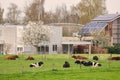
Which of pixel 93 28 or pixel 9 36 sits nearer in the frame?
pixel 9 36

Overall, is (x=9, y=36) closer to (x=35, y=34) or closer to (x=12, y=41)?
(x=12, y=41)

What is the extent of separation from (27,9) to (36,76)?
65486 mm

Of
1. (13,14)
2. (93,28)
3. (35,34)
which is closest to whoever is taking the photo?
(35,34)

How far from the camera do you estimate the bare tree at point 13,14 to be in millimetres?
Answer: 90656

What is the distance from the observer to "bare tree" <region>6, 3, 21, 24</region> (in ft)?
297

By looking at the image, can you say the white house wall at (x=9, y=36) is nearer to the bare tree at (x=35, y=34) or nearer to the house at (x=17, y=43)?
the house at (x=17, y=43)

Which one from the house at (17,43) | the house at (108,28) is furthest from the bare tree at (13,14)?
the house at (17,43)

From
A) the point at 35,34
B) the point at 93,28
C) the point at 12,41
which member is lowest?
the point at 12,41

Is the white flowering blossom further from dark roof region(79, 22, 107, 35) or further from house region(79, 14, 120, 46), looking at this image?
house region(79, 14, 120, 46)

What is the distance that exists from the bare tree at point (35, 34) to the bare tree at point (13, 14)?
3159 cm

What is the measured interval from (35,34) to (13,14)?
36348 mm

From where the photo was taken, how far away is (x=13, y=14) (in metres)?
92.6

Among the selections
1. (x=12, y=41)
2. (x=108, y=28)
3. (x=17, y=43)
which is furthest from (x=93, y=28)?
(x=12, y=41)

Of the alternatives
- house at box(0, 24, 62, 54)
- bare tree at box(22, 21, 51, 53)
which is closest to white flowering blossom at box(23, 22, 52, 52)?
bare tree at box(22, 21, 51, 53)
